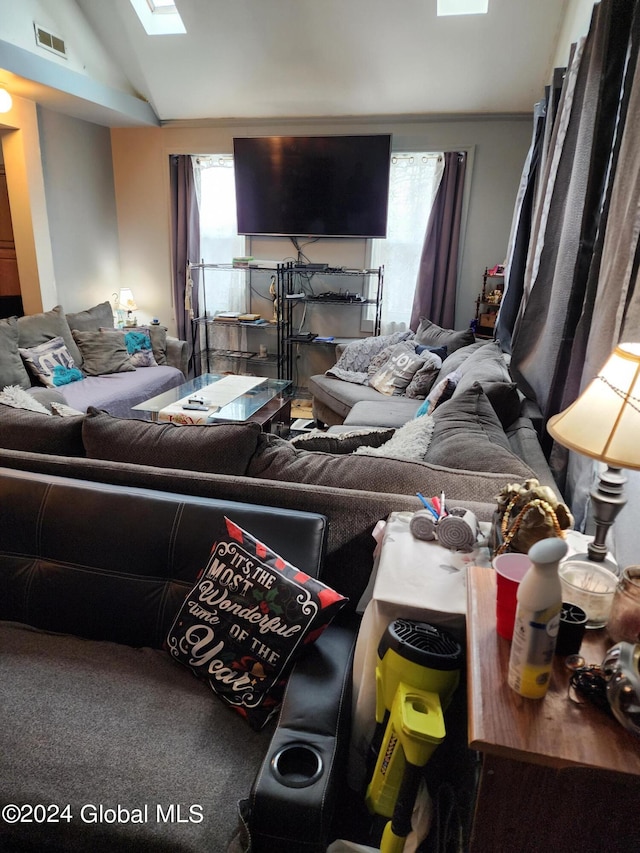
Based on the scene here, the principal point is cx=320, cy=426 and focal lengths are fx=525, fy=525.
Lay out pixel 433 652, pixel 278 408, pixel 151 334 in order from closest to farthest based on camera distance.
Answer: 1. pixel 433 652
2. pixel 278 408
3. pixel 151 334

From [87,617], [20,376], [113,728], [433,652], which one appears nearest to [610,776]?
[433,652]

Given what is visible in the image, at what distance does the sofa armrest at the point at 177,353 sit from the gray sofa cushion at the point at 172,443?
3.23 meters

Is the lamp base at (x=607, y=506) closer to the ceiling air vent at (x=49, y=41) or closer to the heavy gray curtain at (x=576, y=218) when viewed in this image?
the heavy gray curtain at (x=576, y=218)

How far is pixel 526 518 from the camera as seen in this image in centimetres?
107

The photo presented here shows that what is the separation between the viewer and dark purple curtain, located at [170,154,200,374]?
487 centimetres

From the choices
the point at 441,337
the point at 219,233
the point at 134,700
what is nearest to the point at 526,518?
the point at 134,700

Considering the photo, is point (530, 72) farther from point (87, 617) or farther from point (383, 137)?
point (87, 617)

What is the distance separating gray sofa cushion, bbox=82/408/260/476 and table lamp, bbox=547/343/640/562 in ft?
2.77

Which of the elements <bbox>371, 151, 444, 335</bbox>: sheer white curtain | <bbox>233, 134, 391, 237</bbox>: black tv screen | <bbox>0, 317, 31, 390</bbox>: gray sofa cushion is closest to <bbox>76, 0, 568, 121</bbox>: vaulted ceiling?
<bbox>233, 134, 391, 237</bbox>: black tv screen

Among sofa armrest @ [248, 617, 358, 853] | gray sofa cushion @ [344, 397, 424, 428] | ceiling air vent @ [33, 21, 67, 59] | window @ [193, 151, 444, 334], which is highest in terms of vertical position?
ceiling air vent @ [33, 21, 67, 59]

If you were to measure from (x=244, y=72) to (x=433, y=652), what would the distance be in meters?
4.49

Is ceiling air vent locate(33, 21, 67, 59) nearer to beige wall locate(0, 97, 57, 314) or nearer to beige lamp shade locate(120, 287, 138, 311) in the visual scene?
beige wall locate(0, 97, 57, 314)

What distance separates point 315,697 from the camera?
1.08 m

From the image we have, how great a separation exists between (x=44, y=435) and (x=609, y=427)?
1.57 metres
